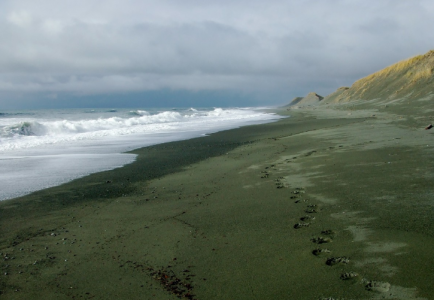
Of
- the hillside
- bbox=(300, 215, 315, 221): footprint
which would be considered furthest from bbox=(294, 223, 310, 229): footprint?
the hillside

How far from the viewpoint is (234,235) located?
182 inches

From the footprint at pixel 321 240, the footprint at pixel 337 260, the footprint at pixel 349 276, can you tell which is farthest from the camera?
the footprint at pixel 321 240

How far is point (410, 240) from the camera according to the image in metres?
3.76

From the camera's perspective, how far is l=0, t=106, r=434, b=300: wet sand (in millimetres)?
3322

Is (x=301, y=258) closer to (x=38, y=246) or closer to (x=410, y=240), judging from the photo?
(x=410, y=240)

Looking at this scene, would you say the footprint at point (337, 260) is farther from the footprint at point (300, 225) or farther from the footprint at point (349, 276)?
the footprint at point (300, 225)

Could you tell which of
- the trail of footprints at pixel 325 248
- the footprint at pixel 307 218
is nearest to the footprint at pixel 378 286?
the trail of footprints at pixel 325 248

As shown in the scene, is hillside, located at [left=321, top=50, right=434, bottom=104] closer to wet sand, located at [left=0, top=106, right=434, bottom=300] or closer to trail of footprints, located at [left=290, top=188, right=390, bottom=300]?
wet sand, located at [left=0, top=106, right=434, bottom=300]

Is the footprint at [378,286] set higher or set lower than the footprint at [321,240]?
lower

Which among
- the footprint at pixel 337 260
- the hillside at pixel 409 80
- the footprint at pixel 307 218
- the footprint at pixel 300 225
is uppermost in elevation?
the hillside at pixel 409 80

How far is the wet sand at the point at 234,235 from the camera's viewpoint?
3322 millimetres

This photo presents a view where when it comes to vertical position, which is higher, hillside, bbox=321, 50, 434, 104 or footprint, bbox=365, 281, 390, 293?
hillside, bbox=321, 50, 434, 104

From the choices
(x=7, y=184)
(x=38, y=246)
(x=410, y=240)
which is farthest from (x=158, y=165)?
(x=410, y=240)

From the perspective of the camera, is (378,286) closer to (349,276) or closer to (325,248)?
(349,276)
